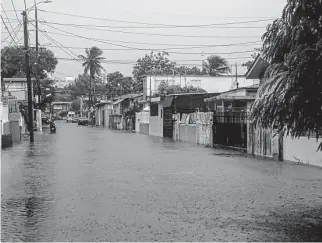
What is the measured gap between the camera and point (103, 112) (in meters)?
99.6

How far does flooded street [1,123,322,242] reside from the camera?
7602 mm

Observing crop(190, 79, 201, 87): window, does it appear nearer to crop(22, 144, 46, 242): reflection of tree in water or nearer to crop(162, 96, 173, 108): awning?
crop(162, 96, 173, 108): awning

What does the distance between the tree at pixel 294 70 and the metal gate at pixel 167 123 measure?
3660cm

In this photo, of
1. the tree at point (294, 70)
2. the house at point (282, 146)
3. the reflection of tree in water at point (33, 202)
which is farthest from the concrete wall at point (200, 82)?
the tree at point (294, 70)

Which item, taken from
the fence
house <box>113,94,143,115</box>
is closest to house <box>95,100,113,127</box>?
house <box>113,94,143,115</box>

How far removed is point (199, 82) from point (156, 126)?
53.3 ft

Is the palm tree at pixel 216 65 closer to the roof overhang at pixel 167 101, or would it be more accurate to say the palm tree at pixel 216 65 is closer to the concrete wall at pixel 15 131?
the roof overhang at pixel 167 101

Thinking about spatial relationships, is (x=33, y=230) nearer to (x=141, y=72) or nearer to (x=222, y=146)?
(x=222, y=146)

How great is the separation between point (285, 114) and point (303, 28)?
4.19ft

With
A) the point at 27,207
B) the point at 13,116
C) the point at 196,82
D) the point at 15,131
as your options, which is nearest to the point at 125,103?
the point at 196,82

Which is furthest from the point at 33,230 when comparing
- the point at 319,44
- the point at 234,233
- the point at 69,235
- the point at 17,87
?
the point at 17,87

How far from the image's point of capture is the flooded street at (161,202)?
7.60 metres

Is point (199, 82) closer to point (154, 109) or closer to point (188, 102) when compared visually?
point (154, 109)

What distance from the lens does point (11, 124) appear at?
35.8 m
